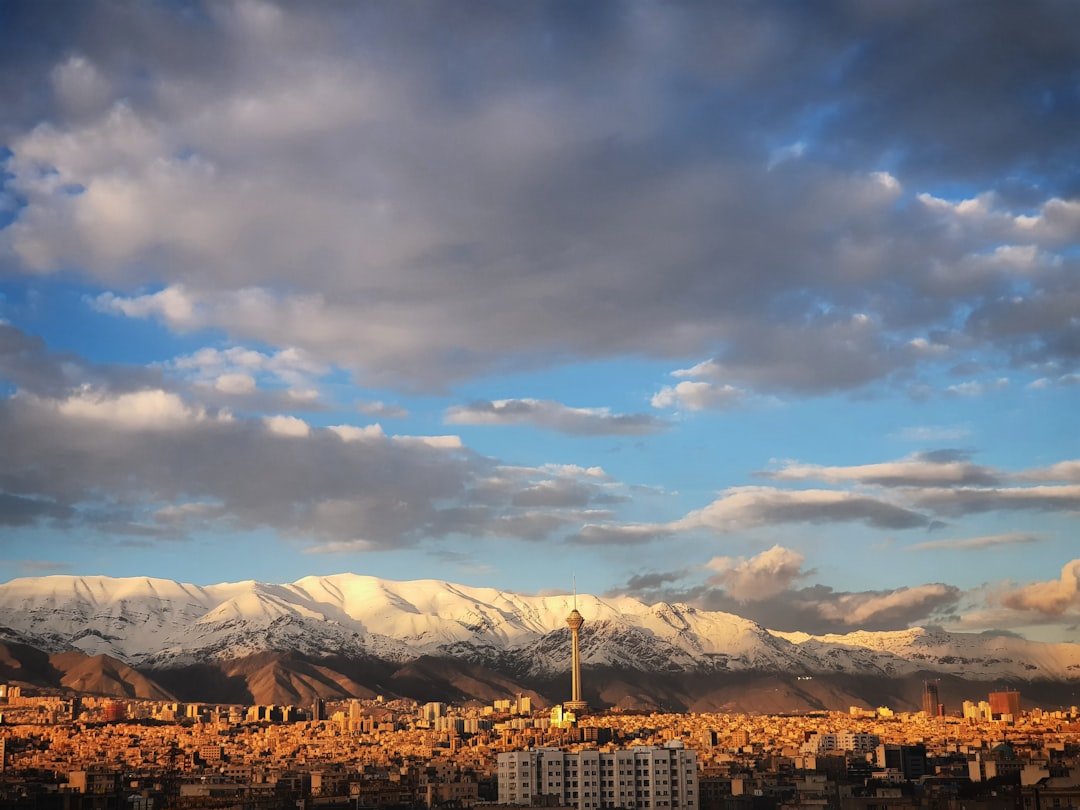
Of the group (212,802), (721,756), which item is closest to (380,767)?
(721,756)

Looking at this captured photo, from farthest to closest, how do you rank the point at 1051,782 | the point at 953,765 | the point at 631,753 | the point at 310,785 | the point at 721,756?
1. the point at 721,756
2. the point at 953,765
3. the point at 310,785
4. the point at 631,753
5. the point at 1051,782

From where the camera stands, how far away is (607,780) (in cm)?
11875

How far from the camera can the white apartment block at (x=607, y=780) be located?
117812 mm

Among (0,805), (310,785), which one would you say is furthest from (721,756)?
(0,805)

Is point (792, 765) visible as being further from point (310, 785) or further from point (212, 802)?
point (212, 802)

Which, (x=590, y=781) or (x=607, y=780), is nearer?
(x=590, y=781)

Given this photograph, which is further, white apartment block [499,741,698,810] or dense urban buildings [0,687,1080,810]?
dense urban buildings [0,687,1080,810]

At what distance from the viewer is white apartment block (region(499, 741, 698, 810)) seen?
387ft

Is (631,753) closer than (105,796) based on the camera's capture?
Yes

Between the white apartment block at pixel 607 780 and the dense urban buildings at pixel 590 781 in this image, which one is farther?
the dense urban buildings at pixel 590 781

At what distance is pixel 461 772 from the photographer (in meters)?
170

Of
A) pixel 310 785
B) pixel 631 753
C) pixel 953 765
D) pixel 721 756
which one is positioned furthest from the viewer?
pixel 721 756

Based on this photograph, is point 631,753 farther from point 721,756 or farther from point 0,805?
point 721,756

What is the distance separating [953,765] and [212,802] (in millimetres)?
97450
